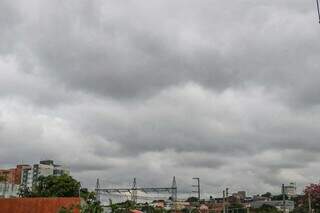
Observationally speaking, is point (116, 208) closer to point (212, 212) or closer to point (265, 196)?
point (212, 212)

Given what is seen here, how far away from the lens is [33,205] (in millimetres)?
36156

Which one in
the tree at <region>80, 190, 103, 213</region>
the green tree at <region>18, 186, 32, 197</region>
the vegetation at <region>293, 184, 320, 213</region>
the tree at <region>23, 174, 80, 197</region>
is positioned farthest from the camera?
the green tree at <region>18, 186, 32, 197</region>

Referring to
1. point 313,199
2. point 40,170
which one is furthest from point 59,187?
point 40,170

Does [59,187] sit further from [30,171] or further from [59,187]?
[30,171]

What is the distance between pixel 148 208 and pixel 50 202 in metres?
31.1

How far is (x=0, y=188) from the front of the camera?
232 ft

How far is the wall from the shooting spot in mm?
35250

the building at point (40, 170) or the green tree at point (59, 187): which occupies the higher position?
the building at point (40, 170)

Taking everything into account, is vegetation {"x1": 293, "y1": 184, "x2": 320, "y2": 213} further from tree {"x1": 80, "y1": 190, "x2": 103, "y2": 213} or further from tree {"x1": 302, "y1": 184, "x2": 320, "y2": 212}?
tree {"x1": 80, "y1": 190, "x2": 103, "y2": 213}

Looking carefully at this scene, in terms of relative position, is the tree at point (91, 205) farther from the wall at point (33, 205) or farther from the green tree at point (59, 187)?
the green tree at point (59, 187)

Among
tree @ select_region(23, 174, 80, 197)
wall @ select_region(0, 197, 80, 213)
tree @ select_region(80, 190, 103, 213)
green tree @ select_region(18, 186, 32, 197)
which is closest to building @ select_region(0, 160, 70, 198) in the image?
green tree @ select_region(18, 186, 32, 197)

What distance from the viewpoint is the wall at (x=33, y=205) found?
3525 cm

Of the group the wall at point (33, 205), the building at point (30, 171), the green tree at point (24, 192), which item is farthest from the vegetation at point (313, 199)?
the building at point (30, 171)

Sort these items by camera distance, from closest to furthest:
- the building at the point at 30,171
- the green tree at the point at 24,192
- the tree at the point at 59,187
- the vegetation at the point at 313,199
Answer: the vegetation at the point at 313,199, the tree at the point at 59,187, the green tree at the point at 24,192, the building at the point at 30,171
